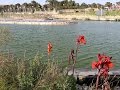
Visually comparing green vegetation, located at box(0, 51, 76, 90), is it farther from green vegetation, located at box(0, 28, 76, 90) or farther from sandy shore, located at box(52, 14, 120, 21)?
sandy shore, located at box(52, 14, 120, 21)

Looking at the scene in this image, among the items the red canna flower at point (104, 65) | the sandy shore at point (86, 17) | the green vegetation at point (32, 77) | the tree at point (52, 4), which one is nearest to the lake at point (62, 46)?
the green vegetation at point (32, 77)

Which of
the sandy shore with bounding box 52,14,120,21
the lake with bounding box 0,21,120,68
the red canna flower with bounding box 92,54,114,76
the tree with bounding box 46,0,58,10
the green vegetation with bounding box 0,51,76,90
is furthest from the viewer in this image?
the tree with bounding box 46,0,58,10

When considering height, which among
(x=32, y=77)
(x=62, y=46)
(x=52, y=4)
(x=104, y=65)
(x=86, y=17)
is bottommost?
(x=86, y=17)

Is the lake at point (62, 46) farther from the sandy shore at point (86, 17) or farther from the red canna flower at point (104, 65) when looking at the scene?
the sandy shore at point (86, 17)

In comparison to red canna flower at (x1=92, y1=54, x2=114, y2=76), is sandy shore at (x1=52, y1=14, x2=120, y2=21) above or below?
below

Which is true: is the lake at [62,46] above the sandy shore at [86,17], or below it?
above

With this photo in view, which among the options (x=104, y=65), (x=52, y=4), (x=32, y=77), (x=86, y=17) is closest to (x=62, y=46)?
(x=32, y=77)

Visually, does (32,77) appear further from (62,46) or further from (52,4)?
(52,4)

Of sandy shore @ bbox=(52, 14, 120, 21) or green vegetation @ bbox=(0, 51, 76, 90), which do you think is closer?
green vegetation @ bbox=(0, 51, 76, 90)

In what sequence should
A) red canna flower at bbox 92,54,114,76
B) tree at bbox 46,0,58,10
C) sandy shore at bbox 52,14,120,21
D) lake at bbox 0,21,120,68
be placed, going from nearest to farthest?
1. red canna flower at bbox 92,54,114,76
2. lake at bbox 0,21,120,68
3. sandy shore at bbox 52,14,120,21
4. tree at bbox 46,0,58,10

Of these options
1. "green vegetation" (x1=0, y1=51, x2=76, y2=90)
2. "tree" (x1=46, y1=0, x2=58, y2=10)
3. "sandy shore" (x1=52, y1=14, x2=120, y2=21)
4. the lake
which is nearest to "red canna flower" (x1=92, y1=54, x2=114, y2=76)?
"green vegetation" (x1=0, y1=51, x2=76, y2=90)

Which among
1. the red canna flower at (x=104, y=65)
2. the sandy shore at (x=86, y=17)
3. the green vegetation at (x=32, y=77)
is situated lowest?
the sandy shore at (x=86, y=17)

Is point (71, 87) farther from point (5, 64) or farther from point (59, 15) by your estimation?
point (59, 15)

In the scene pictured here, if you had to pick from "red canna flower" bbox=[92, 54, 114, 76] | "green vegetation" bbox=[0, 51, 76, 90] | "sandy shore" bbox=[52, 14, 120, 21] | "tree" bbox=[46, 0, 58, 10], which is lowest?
"sandy shore" bbox=[52, 14, 120, 21]
